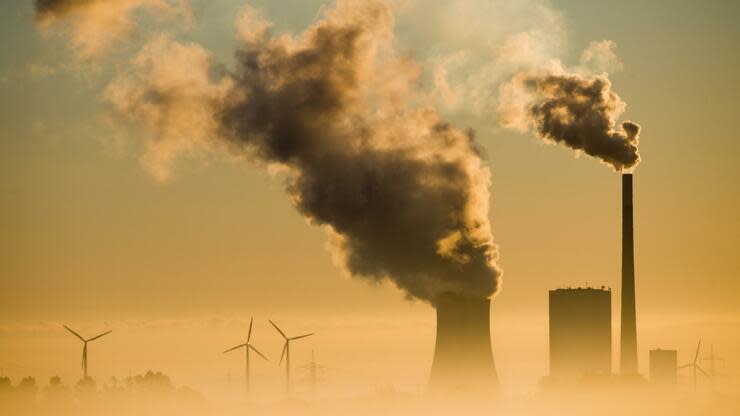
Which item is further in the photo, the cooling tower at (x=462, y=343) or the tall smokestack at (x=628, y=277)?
the tall smokestack at (x=628, y=277)

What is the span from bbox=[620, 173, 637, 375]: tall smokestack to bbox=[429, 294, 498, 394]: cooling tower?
26.8 m

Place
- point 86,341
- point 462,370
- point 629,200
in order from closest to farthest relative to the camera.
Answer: point 462,370
point 86,341
point 629,200

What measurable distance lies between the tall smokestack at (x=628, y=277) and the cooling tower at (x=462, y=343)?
26.8 meters

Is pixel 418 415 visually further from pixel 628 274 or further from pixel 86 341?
pixel 86 341

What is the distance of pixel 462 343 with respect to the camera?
160 meters

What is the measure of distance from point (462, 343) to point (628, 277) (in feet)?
115

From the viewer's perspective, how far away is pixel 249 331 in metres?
179

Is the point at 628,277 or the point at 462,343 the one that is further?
the point at 628,277

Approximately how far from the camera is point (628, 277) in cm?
18938

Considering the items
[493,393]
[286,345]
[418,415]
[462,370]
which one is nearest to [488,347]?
[462,370]

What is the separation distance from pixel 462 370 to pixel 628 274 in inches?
1331

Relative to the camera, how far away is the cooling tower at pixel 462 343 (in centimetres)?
16088

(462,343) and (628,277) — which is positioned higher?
(628,277)

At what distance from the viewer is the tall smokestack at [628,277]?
185375 millimetres
